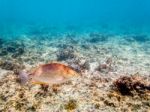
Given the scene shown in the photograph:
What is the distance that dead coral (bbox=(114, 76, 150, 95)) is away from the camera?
5062 mm

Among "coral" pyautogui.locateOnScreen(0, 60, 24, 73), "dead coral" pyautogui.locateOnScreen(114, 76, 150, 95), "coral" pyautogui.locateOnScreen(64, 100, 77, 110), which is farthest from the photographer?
"coral" pyautogui.locateOnScreen(0, 60, 24, 73)

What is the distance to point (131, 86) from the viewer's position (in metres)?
5.16

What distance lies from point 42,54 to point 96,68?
379 cm

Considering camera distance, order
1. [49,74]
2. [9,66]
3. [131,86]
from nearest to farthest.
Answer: [49,74]
[131,86]
[9,66]

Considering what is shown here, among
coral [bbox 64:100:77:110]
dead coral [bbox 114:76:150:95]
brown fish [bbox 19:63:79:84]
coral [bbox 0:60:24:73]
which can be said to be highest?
coral [bbox 0:60:24:73]

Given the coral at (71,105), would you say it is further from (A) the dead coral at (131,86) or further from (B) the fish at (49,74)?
(A) the dead coral at (131,86)

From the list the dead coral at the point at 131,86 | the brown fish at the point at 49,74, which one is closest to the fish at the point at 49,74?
the brown fish at the point at 49,74

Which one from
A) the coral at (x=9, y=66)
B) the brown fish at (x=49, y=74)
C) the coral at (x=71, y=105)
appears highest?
the coral at (x=9, y=66)

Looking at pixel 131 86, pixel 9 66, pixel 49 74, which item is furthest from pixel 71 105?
pixel 9 66

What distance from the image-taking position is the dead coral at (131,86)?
16.6 ft

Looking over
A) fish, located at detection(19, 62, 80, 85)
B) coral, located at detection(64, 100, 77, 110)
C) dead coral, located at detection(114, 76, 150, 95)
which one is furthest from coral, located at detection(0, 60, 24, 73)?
dead coral, located at detection(114, 76, 150, 95)

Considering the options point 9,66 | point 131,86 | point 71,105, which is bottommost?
point 71,105

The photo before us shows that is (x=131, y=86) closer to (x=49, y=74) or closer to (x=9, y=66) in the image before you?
(x=49, y=74)

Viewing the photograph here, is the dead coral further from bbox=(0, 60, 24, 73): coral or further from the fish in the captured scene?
bbox=(0, 60, 24, 73): coral
